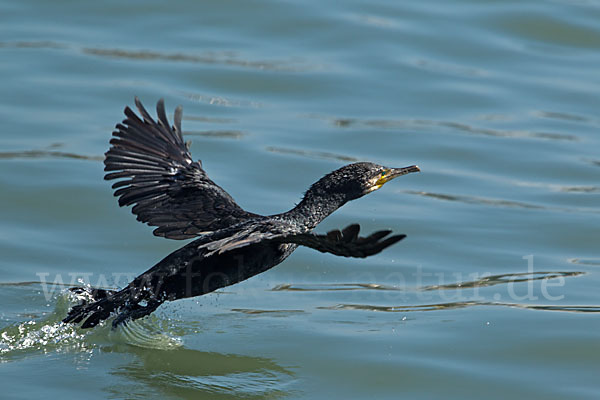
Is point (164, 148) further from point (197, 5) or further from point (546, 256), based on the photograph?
point (197, 5)

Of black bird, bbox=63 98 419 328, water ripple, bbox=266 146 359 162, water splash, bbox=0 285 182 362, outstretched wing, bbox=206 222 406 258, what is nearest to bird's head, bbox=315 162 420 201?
black bird, bbox=63 98 419 328

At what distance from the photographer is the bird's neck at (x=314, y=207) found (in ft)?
22.9

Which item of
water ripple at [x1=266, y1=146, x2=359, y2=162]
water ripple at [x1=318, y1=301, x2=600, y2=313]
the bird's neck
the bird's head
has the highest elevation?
water ripple at [x1=266, y1=146, x2=359, y2=162]

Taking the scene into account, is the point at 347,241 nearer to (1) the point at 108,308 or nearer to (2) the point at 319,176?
(1) the point at 108,308

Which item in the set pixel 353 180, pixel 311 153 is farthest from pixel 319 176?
pixel 353 180

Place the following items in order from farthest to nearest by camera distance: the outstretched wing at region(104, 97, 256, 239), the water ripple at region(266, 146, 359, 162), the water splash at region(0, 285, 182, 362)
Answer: the water ripple at region(266, 146, 359, 162) < the outstretched wing at region(104, 97, 256, 239) < the water splash at region(0, 285, 182, 362)

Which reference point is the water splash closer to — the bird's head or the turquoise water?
the turquoise water

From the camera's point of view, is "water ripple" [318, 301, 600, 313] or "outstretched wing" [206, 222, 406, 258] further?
"water ripple" [318, 301, 600, 313]

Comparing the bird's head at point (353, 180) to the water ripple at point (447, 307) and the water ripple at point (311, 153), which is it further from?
the water ripple at point (311, 153)

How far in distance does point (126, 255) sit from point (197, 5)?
285 inches

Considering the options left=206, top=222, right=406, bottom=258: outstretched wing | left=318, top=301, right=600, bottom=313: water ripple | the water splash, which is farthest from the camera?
left=318, top=301, right=600, bottom=313: water ripple

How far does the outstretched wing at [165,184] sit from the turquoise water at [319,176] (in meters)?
0.85

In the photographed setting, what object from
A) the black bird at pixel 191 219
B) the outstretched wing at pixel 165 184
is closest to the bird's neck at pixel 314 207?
the black bird at pixel 191 219

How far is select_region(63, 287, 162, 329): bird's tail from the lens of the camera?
273 inches
